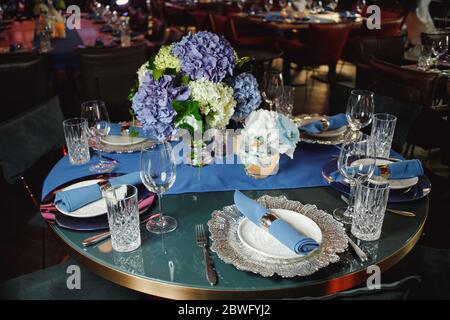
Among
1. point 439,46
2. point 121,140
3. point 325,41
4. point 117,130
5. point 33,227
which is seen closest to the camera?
point 121,140

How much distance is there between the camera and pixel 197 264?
3.64 feet

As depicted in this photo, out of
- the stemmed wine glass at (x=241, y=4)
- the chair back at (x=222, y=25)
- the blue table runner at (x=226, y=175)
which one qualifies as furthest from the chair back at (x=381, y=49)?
the stemmed wine glass at (x=241, y=4)

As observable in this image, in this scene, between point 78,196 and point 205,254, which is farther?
point 78,196

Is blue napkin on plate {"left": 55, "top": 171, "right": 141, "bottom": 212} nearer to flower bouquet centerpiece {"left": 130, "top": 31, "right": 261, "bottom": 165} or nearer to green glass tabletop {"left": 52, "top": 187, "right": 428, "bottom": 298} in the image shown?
green glass tabletop {"left": 52, "top": 187, "right": 428, "bottom": 298}

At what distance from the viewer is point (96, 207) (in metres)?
1.35

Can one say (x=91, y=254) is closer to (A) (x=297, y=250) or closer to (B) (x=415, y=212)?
(A) (x=297, y=250)

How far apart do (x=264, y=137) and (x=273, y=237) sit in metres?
0.39

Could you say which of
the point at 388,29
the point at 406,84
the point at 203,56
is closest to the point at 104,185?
the point at 203,56

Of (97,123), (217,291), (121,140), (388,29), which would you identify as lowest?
(217,291)

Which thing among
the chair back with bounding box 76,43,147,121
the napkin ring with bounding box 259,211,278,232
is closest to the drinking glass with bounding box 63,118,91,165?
the napkin ring with bounding box 259,211,278,232

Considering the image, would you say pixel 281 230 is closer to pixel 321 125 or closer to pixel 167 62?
pixel 167 62

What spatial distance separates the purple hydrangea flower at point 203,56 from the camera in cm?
142

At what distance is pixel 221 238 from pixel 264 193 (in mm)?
325

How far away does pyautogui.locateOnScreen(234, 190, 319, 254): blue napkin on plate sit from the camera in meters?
1.09
